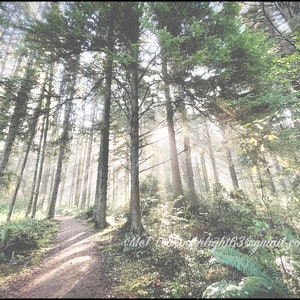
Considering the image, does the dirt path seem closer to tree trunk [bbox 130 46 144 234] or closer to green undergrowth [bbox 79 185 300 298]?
green undergrowth [bbox 79 185 300 298]

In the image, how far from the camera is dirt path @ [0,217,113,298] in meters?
3.96

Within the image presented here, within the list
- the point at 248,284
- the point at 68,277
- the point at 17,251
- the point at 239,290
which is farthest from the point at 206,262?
the point at 17,251

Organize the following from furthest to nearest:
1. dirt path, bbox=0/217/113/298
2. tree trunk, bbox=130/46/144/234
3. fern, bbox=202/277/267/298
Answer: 1. tree trunk, bbox=130/46/144/234
2. dirt path, bbox=0/217/113/298
3. fern, bbox=202/277/267/298

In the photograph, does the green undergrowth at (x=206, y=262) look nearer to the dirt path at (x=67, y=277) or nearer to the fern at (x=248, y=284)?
the fern at (x=248, y=284)

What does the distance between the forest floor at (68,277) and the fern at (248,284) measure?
1736 millimetres

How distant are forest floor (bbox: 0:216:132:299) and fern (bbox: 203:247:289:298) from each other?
174cm

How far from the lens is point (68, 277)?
462 cm

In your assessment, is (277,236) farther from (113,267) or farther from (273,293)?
(113,267)

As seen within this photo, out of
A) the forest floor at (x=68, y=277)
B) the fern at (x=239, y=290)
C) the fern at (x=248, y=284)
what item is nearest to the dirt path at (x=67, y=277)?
the forest floor at (x=68, y=277)

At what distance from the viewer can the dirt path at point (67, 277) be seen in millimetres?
3957

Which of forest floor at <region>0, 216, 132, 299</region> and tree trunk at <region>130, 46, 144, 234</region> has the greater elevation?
tree trunk at <region>130, 46, 144, 234</region>

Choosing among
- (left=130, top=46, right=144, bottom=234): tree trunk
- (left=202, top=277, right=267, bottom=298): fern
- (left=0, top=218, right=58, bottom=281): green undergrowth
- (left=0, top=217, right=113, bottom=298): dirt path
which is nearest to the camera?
(left=202, top=277, right=267, bottom=298): fern

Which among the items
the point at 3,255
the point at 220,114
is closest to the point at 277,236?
the point at 220,114

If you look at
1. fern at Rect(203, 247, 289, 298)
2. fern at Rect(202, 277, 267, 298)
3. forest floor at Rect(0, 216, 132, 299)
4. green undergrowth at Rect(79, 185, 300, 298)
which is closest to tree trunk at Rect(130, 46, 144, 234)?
green undergrowth at Rect(79, 185, 300, 298)
